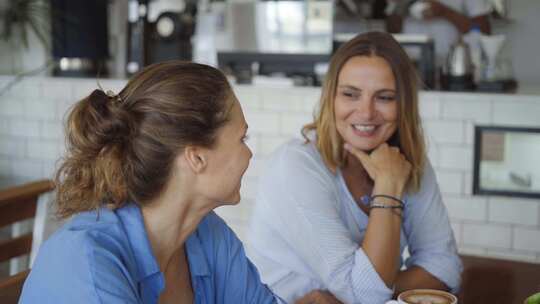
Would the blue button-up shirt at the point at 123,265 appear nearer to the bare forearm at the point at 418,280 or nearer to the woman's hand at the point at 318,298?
the woman's hand at the point at 318,298

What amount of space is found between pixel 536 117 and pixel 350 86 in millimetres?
1580

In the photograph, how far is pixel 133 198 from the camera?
1280 millimetres

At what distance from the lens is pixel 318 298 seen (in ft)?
5.76

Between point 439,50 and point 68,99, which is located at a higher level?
point 439,50

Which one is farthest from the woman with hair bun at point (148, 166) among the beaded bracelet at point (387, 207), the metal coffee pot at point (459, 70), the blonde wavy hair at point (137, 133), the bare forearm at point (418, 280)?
the metal coffee pot at point (459, 70)

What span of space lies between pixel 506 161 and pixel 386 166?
1.59 m

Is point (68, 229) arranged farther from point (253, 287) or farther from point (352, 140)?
point (352, 140)

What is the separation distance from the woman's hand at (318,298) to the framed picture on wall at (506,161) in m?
1.78

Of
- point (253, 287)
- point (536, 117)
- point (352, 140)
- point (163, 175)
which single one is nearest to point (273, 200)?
point (352, 140)

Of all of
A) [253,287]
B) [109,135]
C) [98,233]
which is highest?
[109,135]

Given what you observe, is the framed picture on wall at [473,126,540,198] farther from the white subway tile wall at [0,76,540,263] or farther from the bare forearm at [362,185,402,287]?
the bare forearm at [362,185,402,287]

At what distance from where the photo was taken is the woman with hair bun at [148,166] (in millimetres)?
1246

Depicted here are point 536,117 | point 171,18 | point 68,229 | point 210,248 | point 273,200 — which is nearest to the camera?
point 68,229

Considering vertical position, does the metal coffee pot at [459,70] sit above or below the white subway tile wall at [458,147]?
above
